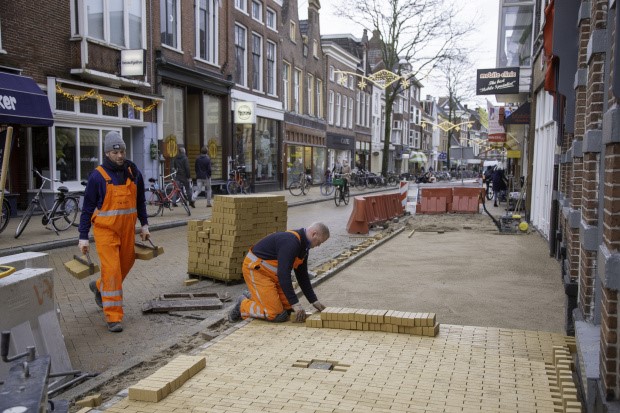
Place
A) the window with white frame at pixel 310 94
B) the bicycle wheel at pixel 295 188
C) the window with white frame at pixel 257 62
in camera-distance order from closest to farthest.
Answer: the bicycle wheel at pixel 295 188 → the window with white frame at pixel 257 62 → the window with white frame at pixel 310 94

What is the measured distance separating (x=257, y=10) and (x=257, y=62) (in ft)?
7.88

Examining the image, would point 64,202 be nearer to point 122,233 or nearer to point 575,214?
point 122,233

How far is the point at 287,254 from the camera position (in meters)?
5.42

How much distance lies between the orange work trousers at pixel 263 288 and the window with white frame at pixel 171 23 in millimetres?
16662

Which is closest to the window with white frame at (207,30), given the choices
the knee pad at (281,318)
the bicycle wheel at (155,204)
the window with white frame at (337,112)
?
the bicycle wheel at (155,204)

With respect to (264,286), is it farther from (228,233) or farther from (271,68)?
(271,68)

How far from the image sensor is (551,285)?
7.99 m

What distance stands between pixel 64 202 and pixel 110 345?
7.83 m

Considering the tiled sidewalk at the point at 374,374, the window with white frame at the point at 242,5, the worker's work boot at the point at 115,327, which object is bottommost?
the worker's work boot at the point at 115,327

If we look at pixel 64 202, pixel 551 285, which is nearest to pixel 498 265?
pixel 551 285

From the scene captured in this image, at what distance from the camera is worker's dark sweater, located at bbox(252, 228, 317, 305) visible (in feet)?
17.7

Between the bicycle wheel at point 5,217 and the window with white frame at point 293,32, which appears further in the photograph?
the window with white frame at point 293,32

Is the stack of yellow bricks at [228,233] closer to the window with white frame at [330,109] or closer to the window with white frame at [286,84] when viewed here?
the window with white frame at [286,84]

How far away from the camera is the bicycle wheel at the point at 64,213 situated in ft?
39.7
